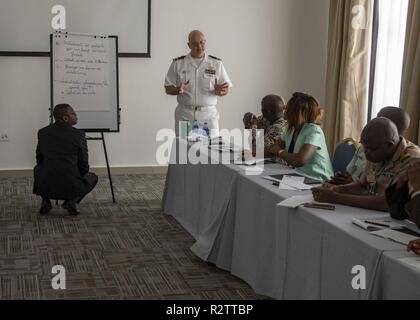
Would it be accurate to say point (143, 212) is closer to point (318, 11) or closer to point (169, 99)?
point (169, 99)

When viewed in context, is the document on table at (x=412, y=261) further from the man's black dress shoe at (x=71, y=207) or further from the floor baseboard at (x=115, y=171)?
the floor baseboard at (x=115, y=171)

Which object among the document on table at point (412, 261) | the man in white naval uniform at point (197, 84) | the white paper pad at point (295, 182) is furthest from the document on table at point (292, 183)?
the man in white naval uniform at point (197, 84)

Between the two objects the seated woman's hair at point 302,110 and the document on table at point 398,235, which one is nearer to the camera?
the document on table at point 398,235

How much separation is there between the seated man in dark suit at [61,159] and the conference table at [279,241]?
2.88 feet

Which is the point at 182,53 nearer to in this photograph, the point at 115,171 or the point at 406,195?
the point at 115,171

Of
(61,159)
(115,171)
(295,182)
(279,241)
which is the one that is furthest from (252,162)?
(115,171)

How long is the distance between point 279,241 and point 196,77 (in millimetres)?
3134

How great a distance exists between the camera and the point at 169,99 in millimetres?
7566

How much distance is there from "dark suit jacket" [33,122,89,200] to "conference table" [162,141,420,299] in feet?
2.93

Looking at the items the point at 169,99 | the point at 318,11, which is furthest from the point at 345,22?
the point at 169,99

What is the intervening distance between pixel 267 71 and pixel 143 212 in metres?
3.06

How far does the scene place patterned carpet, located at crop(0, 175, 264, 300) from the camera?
12.0ft

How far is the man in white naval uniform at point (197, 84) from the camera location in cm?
605

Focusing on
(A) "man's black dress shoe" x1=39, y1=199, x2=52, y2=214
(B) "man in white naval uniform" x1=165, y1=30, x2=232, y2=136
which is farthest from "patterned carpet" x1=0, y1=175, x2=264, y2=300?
(B) "man in white naval uniform" x1=165, y1=30, x2=232, y2=136
